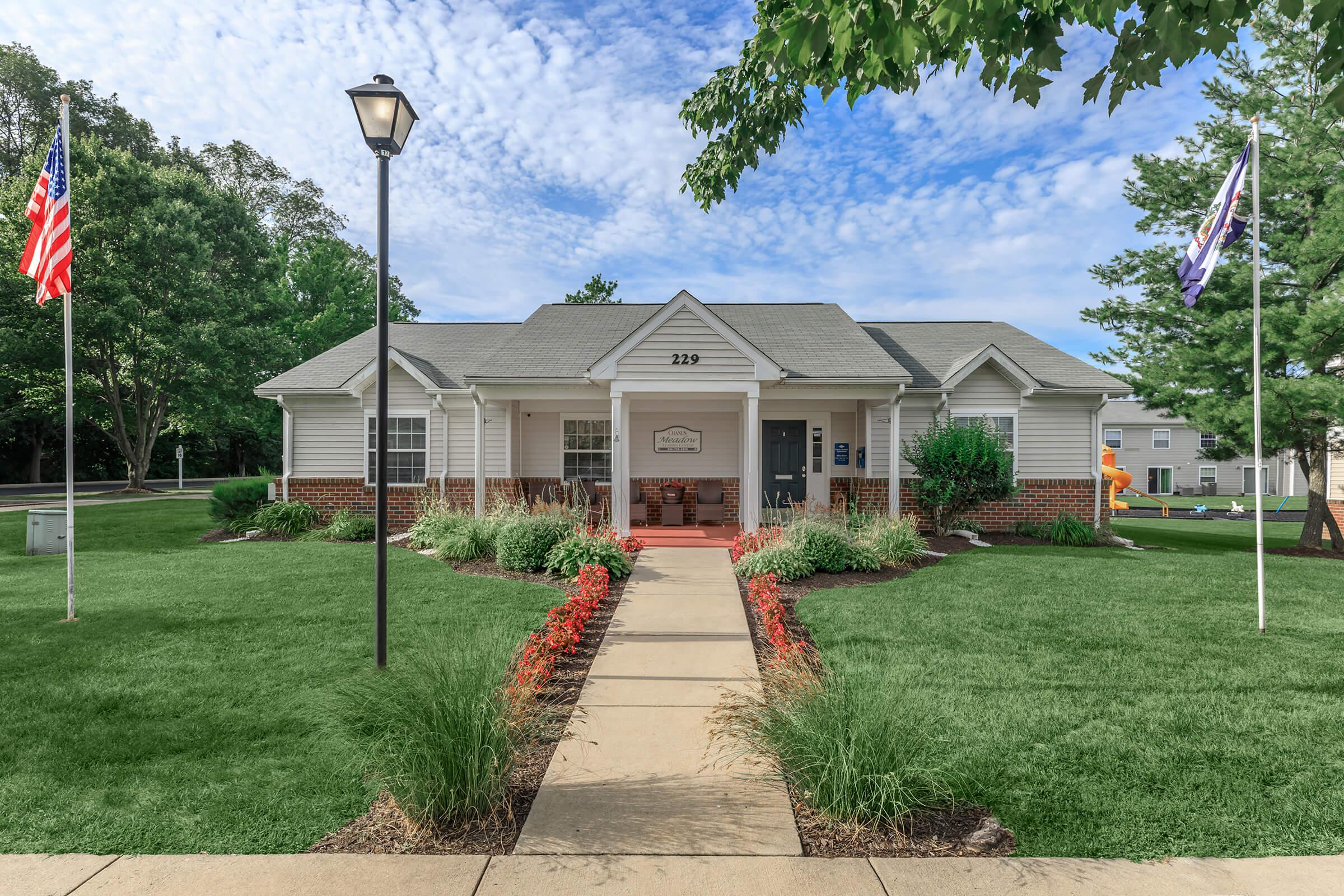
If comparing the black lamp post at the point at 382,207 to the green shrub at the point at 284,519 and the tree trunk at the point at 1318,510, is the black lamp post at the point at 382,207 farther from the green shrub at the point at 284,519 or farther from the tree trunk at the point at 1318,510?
the tree trunk at the point at 1318,510

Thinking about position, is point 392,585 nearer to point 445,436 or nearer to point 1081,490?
point 445,436

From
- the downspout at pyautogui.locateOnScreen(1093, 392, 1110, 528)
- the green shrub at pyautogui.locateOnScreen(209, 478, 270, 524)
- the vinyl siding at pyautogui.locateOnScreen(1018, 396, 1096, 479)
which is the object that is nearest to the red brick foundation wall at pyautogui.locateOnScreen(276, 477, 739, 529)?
the green shrub at pyautogui.locateOnScreen(209, 478, 270, 524)

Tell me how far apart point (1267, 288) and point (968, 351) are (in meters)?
5.71

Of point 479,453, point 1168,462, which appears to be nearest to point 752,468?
point 479,453

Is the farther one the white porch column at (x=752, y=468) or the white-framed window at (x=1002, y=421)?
the white-framed window at (x=1002, y=421)

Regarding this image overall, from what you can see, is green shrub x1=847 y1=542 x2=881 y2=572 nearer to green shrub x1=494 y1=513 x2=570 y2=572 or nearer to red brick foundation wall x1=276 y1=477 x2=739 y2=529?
green shrub x1=494 y1=513 x2=570 y2=572

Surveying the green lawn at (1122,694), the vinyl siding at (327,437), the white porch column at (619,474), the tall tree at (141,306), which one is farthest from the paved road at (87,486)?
the green lawn at (1122,694)

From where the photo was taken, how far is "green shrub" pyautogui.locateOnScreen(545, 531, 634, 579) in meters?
8.92

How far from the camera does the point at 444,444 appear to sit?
46.5 ft

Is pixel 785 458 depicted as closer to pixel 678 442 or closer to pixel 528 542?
pixel 678 442

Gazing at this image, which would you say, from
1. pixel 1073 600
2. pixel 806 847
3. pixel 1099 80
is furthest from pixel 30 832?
pixel 1073 600

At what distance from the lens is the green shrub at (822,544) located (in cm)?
916

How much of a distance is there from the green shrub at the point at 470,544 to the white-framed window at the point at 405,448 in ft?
14.0

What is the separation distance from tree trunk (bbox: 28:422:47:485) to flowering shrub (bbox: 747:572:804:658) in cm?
4269
